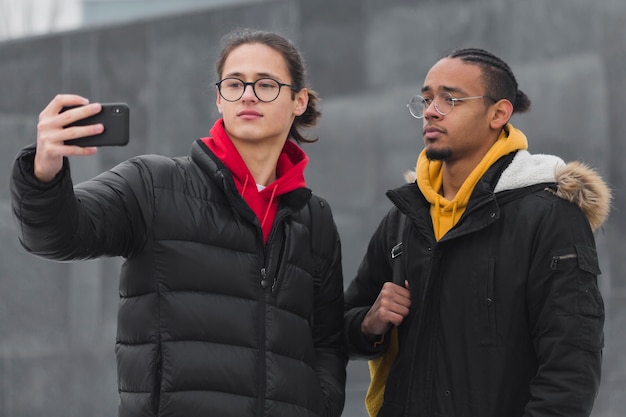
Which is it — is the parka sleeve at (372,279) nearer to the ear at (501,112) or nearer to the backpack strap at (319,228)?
the backpack strap at (319,228)

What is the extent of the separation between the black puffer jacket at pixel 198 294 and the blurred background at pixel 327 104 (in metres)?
5.54

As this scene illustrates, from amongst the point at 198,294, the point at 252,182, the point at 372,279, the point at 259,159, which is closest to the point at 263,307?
the point at 198,294

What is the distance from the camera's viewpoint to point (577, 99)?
839 centimetres

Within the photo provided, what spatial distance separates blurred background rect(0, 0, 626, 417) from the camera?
8.38 meters

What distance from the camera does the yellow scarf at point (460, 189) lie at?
11.5 feet

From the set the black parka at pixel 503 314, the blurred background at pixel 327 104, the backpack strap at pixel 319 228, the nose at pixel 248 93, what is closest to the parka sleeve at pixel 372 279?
the black parka at pixel 503 314

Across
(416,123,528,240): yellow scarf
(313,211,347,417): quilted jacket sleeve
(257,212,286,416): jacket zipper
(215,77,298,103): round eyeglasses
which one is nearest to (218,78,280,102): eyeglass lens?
(215,77,298,103): round eyeglasses

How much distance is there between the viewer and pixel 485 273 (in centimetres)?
338

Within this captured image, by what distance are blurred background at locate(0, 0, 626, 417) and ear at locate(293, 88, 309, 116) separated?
519cm

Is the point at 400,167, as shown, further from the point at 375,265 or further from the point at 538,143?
the point at 375,265

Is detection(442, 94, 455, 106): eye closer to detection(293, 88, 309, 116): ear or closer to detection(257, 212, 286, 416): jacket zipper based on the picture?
detection(293, 88, 309, 116): ear

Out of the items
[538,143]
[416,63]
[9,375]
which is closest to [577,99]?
[538,143]

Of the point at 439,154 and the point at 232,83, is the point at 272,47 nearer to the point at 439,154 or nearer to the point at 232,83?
the point at 232,83

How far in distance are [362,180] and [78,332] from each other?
3024mm
